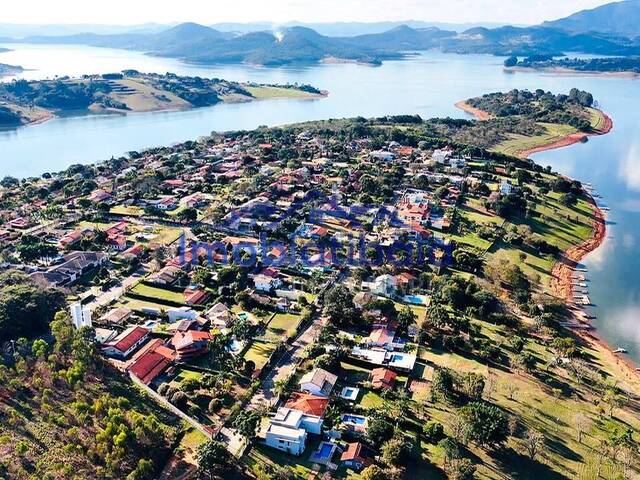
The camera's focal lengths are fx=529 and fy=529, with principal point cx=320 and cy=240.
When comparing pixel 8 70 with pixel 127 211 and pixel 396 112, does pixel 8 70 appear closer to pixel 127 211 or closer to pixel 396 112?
pixel 396 112

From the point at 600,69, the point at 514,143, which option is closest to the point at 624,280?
the point at 514,143

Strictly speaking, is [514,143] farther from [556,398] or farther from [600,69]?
[600,69]

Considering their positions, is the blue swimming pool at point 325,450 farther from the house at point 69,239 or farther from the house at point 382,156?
the house at point 382,156

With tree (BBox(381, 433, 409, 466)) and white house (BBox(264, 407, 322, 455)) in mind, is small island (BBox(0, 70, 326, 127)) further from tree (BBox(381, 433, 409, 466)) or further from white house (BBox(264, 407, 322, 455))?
tree (BBox(381, 433, 409, 466))

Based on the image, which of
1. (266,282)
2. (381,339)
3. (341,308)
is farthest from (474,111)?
(381,339)

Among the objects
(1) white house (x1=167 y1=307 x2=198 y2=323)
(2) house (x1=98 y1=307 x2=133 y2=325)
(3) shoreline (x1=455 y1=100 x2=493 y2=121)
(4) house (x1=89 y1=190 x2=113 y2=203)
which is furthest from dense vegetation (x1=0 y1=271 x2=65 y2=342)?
(3) shoreline (x1=455 y1=100 x2=493 y2=121)

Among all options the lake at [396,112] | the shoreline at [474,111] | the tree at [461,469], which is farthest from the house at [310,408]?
the shoreline at [474,111]

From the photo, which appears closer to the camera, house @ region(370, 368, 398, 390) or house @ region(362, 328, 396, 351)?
house @ region(370, 368, 398, 390)
